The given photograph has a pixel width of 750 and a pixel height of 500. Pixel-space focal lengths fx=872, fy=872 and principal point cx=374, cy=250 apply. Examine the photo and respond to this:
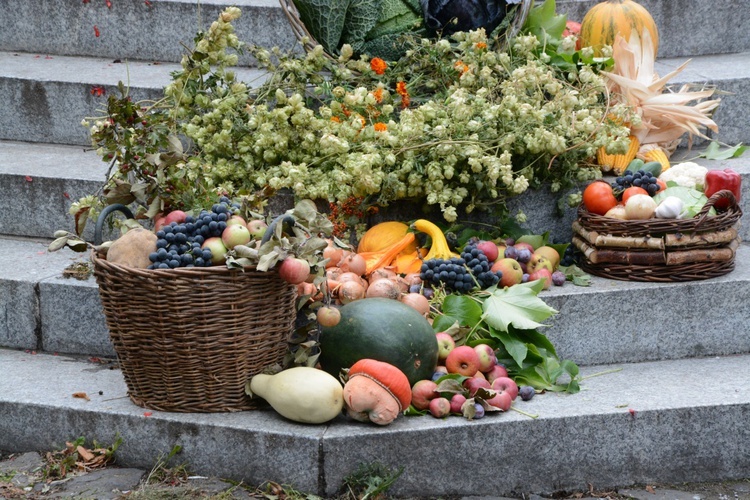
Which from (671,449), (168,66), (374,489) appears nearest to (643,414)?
(671,449)

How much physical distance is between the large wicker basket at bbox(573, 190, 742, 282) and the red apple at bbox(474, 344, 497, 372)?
75 cm

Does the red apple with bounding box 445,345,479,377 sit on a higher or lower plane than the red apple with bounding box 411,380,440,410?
higher

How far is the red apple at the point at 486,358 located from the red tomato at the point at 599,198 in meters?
0.88

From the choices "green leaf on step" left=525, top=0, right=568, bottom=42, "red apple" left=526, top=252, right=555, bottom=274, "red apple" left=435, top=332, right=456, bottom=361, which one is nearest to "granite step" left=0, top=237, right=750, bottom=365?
"red apple" left=526, top=252, right=555, bottom=274

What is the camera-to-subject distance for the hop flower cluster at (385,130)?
3.73 meters

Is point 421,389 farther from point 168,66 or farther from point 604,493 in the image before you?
point 168,66

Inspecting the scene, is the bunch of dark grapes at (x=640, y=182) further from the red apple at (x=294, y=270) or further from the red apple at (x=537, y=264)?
the red apple at (x=294, y=270)

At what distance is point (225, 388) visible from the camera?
3.07 meters

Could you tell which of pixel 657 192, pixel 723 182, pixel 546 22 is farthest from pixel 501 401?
pixel 546 22

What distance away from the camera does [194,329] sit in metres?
2.92

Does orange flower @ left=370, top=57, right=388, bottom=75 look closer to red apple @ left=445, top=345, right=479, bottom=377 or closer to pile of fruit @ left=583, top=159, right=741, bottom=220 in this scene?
pile of fruit @ left=583, top=159, right=741, bottom=220

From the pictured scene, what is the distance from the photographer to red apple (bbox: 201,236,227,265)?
9.64 feet

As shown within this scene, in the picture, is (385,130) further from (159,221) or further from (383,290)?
(159,221)

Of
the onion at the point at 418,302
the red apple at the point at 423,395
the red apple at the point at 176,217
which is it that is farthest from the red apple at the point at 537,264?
the red apple at the point at 176,217
